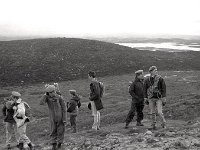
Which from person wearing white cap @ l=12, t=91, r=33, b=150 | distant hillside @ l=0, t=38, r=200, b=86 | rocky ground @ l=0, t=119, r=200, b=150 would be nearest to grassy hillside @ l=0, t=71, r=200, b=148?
rocky ground @ l=0, t=119, r=200, b=150

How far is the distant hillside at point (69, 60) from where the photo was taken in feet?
176

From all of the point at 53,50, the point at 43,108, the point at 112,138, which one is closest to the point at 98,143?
the point at 112,138

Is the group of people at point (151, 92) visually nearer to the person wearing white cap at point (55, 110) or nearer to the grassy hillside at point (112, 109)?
the grassy hillside at point (112, 109)

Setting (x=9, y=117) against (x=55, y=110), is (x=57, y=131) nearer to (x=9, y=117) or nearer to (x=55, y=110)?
(x=55, y=110)

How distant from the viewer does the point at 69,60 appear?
6309cm

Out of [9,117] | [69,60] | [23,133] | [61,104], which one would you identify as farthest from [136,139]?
[69,60]

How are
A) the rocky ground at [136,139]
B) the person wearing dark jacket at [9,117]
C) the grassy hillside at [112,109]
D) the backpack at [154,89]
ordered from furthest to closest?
the grassy hillside at [112,109] → the backpack at [154,89] → the person wearing dark jacket at [9,117] → the rocky ground at [136,139]

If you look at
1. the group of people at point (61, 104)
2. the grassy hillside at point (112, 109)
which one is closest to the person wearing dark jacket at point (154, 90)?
the group of people at point (61, 104)

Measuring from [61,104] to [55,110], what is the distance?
0.91 ft

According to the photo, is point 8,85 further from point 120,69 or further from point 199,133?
point 199,133

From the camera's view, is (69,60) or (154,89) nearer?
(154,89)

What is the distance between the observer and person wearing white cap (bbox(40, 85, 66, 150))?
11.5 meters

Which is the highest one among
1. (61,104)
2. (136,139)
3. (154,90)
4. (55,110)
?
(154,90)

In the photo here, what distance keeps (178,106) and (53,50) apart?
50.9 metres
